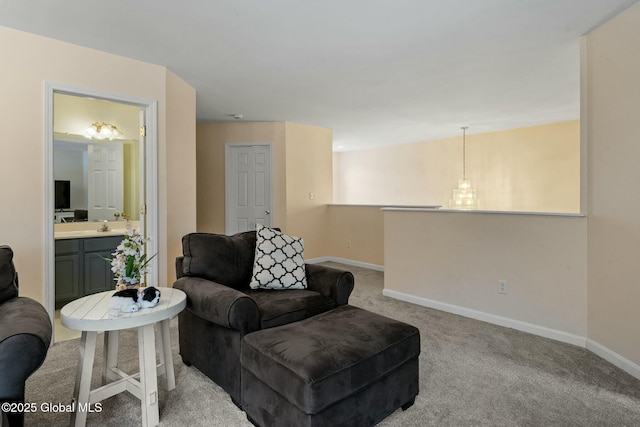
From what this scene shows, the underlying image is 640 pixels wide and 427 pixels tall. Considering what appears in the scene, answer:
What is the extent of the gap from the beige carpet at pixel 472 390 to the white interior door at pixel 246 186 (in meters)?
2.95

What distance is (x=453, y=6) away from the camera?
2250 mm

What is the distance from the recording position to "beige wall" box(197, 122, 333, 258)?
18.2 ft

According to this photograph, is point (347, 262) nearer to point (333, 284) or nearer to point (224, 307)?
point (333, 284)

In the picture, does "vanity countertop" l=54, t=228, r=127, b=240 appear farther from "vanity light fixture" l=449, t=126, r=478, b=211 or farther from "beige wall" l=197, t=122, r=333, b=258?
"vanity light fixture" l=449, t=126, r=478, b=211

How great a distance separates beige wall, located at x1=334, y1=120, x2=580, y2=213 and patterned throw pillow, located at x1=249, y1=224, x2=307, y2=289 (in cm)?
502

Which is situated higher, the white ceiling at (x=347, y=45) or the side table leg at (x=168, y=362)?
the white ceiling at (x=347, y=45)

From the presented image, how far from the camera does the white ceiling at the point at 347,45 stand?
7.45 feet

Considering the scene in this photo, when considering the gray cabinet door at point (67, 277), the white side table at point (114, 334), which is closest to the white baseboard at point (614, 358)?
the white side table at point (114, 334)

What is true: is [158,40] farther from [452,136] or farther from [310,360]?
[452,136]

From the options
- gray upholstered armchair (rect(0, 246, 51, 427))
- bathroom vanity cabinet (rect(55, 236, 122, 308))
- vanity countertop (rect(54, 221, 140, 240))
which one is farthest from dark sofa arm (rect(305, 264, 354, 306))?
bathroom vanity cabinet (rect(55, 236, 122, 308))

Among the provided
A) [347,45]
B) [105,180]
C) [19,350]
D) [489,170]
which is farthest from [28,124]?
[489,170]

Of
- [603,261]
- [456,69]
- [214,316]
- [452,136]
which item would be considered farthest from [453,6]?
[452,136]

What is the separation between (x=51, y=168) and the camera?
8.73 ft

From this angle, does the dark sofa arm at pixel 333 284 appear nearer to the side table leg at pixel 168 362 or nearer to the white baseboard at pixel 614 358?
the side table leg at pixel 168 362
